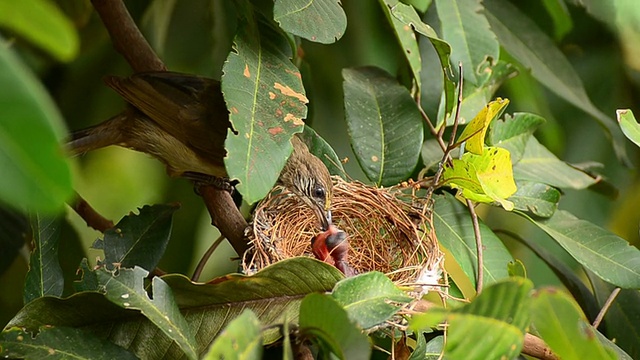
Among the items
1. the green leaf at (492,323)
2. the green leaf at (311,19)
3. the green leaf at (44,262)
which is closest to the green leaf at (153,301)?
the green leaf at (44,262)

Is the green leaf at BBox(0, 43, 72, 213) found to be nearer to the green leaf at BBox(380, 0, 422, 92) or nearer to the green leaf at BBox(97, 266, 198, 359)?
the green leaf at BBox(97, 266, 198, 359)

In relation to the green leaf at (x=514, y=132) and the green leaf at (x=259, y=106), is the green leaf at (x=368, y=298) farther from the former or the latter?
the green leaf at (x=514, y=132)

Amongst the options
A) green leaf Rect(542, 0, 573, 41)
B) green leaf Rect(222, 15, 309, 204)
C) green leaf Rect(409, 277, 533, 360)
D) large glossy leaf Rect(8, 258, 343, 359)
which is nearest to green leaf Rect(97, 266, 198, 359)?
large glossy leaf Rect(8, 258, 343, 359)

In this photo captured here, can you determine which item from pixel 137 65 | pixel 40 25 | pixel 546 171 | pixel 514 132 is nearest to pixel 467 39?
pixel 514 132

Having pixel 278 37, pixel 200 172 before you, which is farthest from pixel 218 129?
pixel 278 37

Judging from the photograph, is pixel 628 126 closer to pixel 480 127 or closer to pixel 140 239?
pixel 480 127

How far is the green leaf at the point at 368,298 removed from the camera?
1.48 meters

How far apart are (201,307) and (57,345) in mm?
304

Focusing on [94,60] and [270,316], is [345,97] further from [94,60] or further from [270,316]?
[94,60]

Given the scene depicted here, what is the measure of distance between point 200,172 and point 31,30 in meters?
2.01

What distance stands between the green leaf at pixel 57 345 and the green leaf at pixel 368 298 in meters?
0.46

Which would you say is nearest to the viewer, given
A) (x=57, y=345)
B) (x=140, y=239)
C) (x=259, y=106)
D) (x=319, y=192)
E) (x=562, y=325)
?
(x=562, y=325)

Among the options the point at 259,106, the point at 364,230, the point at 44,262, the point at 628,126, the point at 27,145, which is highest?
the point at 27,145

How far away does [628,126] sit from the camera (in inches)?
76.5
